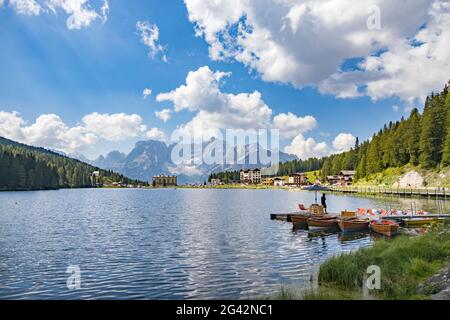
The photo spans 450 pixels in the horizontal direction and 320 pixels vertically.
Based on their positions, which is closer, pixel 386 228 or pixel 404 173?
pixel 386 228

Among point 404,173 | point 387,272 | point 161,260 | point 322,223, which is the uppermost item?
point 404,173

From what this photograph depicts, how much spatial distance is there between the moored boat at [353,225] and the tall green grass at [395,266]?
1792cm

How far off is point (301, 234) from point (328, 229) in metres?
5.50

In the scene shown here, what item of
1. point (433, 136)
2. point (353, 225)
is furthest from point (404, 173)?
point (353, 225)

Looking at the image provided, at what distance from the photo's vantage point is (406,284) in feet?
57.4

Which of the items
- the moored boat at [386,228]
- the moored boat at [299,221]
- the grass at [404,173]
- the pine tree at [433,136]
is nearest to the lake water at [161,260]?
the moored boat at [299,221]

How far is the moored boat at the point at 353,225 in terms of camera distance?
43781 mm

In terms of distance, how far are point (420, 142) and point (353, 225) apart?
9017cm

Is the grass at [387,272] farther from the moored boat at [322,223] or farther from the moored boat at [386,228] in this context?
the moored boat at [322,223]

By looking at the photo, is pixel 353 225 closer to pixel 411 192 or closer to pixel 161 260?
pixel 161 260

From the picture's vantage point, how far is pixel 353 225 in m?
44.0
